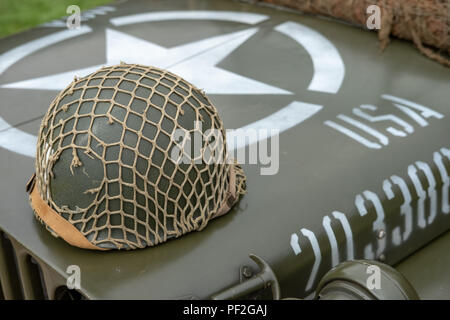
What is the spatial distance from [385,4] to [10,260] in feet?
5.56

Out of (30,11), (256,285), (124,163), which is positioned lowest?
(30,11)

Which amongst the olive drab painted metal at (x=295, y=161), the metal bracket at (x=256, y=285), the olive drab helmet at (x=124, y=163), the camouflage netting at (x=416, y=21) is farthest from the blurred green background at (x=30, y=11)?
the metal bracket at (x=256, y=285)

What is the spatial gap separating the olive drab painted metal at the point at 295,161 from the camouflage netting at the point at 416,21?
0.17 feet

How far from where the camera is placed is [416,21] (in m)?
2.37

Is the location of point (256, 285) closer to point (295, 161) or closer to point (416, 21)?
point (295, 161)

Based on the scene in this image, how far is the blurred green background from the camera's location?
428 cm

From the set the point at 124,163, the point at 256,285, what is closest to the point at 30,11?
the point at 124,163

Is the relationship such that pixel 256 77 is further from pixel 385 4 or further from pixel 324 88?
pixel 385 4

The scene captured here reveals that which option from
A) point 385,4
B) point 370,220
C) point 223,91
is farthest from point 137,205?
point 385,4

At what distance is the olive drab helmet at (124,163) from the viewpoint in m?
1.40

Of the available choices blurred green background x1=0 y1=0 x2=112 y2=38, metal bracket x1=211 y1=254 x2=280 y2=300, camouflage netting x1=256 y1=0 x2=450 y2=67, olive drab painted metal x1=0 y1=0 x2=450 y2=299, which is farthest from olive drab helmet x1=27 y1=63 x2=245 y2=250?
blurred green background x1=0 y1=0 x2=112 y2=38

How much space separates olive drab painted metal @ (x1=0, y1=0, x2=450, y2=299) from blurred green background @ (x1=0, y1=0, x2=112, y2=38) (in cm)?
170

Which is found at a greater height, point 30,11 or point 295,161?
point 295,161

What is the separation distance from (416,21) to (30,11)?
3096mm
